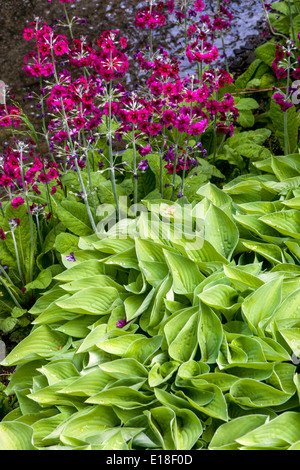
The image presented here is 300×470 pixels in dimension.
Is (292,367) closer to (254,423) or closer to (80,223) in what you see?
(254,423)

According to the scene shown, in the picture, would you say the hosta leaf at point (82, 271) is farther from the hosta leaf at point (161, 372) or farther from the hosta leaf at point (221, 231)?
the hosta leaf at point (161, 372)

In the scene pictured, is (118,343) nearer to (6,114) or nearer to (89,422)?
(89,422)

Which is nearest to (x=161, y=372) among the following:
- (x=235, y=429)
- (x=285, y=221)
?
(x=235, y=429)

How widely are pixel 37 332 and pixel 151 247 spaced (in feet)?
2.37

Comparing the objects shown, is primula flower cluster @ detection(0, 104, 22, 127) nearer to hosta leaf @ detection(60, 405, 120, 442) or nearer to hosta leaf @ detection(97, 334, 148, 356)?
hosta leaf @ detection(97, 334, 148, 356)

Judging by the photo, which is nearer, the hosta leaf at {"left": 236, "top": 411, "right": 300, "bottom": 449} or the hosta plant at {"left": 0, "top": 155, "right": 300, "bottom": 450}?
the hosta leaf at {"left": 236, "top": 411, "right": 300, "bottom": 449}

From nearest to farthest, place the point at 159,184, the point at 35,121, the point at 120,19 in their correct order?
the point at 159,184 → the point at 35,121 → the point at 120,19

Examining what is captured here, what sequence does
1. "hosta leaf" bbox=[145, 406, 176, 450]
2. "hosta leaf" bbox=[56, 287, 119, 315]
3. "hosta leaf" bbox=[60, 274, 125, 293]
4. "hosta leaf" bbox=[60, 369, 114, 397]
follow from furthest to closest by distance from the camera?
"hosta leaf" bbox=[60, 274, 125, 293] → "hosta leaf" bbox=[56, 287, 119, 315] → "hosta leaf" bbox=[60, 369, 114, 397] → "hosta leaf" bbox=[145, 406, 176, 450]

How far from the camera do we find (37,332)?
2617 mm

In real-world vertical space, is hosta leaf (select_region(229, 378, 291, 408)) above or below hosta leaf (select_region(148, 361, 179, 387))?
below

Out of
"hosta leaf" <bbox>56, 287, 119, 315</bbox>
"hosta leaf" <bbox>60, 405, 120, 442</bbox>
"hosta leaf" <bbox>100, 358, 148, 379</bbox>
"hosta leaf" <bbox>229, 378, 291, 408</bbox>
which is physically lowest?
"hosta leaf" <bbox>60, 405, 120, 442</bbox>

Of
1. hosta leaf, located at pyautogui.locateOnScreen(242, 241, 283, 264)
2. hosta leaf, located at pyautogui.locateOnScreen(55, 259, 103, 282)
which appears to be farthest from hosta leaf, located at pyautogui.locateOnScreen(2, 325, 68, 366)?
hosta leaf, located at pyautogui.locateOnScreen(242, 241, 283, 264)
